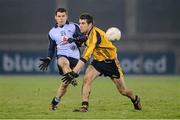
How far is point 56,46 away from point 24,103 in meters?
2.51

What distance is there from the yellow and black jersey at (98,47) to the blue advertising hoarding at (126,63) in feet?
77.7

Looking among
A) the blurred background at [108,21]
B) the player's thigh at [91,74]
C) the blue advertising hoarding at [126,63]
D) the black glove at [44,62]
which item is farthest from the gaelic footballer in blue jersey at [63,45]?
the blurred background at [108,21]

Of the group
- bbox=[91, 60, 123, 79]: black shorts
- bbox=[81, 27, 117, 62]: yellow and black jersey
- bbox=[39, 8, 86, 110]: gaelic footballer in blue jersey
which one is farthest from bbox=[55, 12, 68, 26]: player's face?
bbox=[91, 60, 123, 79]: black shorts

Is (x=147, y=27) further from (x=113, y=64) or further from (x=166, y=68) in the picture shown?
(x=113, y=64)

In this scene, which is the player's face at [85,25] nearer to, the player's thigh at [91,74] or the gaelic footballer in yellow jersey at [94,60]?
the gaelic footballer in yellow jersey at [94,60]

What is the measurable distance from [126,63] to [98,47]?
79.0 feet

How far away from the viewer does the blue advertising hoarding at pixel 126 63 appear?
38.4 meters

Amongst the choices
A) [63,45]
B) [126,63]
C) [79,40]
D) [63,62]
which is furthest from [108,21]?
[79,40]

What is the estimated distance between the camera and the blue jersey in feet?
49.5

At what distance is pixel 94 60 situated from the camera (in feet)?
48.1

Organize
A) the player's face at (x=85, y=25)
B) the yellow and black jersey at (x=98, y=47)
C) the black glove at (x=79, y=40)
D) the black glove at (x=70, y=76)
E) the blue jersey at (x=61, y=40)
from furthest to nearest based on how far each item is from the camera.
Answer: the blue jersey at (x=61, y=40) < the black glove at (x=79, y=40) < the player's face at (x=85, y=25) < the black glove at (x=70, y=76) < the yellow and black jersey at (x=98, y=47)

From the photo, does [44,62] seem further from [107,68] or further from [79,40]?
[107,68]

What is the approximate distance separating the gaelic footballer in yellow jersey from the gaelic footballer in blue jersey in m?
0.56

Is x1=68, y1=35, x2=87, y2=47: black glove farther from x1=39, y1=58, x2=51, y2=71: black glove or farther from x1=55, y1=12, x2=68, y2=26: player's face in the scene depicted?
x1=39, y1=58, x2=51, y2=71: black glove
